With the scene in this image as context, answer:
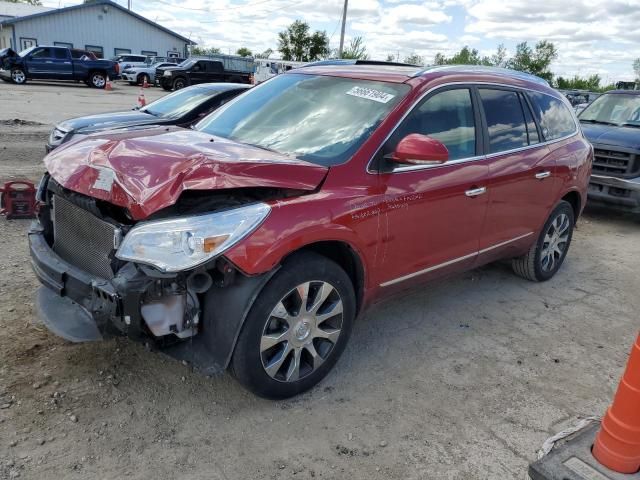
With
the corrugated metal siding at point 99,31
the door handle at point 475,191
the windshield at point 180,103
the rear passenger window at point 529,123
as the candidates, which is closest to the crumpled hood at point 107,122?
the windshield at point 180,103

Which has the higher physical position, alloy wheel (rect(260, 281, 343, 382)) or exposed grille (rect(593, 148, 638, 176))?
exposed grille (rect(593, 148, 638, 176))

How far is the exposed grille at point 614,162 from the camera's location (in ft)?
26.0

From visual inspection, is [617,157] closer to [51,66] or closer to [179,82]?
[179,82]

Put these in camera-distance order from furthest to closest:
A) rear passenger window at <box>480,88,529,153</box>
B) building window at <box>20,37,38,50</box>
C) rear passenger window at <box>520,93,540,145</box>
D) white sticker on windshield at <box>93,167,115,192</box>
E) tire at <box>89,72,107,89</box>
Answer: building window at <box>20,37,38,50</box> < tire at <box>89,72,107,89</box> < rear passenger window at <box>520,93,540,145</box> < rear passenger window at <box>480,88,529,153</box> < white sticker on windshield at <box>93,167,115,192</box>

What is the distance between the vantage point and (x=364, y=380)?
349cm

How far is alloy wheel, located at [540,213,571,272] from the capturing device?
17.4ft

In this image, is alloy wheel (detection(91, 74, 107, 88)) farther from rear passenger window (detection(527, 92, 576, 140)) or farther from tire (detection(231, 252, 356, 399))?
tire (detection(231, 252, 356, 399))

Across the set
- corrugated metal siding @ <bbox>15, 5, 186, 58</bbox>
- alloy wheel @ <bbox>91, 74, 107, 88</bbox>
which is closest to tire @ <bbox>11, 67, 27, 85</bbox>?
alloy wheel @ <bbox>91, 74, 107, 88</bbox>

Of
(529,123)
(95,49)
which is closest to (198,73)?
(95,49)

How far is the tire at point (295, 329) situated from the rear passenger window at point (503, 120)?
6.18ft

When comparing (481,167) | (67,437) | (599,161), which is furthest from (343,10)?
(67,437)

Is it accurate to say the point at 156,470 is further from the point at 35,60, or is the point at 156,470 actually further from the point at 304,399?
the point at 35,60

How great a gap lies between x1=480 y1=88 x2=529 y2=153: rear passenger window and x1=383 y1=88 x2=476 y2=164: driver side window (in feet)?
0.76

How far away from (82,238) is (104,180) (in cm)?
41
